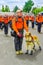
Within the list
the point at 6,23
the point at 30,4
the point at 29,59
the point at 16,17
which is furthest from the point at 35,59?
the point at 30,4

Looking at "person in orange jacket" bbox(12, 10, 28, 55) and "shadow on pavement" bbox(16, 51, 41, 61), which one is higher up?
"person in orange jacket" bbox(12, 10, 28, 55)

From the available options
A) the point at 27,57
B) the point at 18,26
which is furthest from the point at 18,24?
the point at 27,57

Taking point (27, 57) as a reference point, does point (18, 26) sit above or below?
above

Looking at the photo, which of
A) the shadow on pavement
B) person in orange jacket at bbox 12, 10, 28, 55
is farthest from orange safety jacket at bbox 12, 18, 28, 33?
the shadow on pavement

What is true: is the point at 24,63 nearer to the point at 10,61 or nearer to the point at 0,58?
the point at 10,61

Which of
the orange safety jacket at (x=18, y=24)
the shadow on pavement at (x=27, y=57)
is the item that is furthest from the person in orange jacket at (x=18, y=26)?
the shadow on pavement at (x=27, y=57)

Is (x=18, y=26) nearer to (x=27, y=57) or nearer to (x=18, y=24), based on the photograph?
(x=18, y=24)

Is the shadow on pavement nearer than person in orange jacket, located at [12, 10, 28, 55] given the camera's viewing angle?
Yes

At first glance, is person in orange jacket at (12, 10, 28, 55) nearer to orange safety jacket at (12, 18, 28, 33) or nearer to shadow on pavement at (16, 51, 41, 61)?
orange safety jacket at (12, 18, 28, 33)

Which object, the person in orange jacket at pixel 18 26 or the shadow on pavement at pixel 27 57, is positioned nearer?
the shadow on pavement at pixel 27 57

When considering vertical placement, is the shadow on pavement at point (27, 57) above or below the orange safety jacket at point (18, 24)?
below

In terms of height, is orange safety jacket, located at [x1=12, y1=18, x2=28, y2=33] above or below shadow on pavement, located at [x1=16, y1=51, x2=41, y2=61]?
above

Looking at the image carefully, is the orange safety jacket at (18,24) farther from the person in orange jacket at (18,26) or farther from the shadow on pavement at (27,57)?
the shadow on pavement at (27,57)

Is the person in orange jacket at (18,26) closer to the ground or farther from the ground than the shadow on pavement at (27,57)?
farther from the ground
